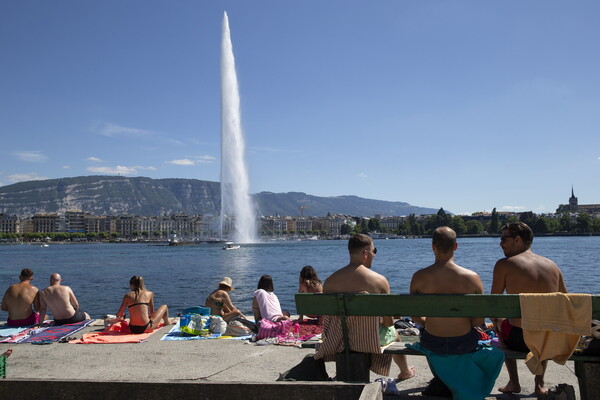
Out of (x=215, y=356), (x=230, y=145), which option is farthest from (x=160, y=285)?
(x=230, y=145)

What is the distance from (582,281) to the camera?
31312 millimetres

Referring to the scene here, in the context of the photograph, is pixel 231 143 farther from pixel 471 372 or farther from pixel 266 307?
pixel 471 372

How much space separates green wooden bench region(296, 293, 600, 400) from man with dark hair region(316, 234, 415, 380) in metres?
0.13

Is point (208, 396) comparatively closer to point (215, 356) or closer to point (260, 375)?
point (260, 375)

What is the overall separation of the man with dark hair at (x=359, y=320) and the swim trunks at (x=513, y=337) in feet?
3.32

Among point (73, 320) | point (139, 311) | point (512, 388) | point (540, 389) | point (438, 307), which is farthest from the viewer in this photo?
point (73, 320)

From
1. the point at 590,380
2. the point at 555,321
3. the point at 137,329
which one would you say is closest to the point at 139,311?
the point at 137,329

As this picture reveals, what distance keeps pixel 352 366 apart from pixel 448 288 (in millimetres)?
1138

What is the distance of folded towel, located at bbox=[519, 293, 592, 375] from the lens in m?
4.23

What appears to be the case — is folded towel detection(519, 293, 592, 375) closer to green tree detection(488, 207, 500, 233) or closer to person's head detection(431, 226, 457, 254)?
person's head detection(431, 226, 457, 254)

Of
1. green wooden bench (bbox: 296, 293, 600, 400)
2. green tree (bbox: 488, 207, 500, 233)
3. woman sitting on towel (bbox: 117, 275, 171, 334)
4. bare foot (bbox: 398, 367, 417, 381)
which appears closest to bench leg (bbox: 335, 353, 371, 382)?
green wooden bench (bbox: 296, 293, 600, 400)

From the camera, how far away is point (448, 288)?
466 centimetres

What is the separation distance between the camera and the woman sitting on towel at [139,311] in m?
9.03

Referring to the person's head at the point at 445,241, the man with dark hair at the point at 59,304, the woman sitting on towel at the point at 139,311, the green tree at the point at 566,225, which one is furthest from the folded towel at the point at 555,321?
the green tree at the point at 566,225
